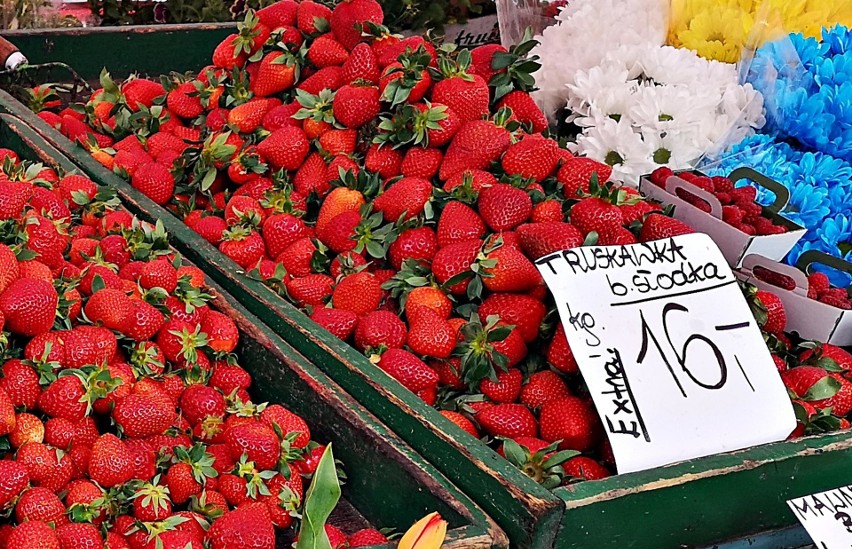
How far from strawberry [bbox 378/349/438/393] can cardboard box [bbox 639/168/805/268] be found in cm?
69

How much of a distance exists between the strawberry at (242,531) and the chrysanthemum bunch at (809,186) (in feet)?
5.18

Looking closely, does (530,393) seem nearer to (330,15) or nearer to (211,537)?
(211,537)

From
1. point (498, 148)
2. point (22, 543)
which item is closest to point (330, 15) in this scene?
point (498, 148)

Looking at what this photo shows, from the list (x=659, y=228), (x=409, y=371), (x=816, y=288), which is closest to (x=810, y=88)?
(x=816, y=288)

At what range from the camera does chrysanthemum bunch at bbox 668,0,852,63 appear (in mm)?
2807

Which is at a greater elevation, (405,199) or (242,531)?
(405,199)

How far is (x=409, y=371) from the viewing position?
1526mm

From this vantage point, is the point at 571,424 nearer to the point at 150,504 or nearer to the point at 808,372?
the point at 808,372

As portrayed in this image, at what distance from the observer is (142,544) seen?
1192 mm

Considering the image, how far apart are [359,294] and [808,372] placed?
0.78m

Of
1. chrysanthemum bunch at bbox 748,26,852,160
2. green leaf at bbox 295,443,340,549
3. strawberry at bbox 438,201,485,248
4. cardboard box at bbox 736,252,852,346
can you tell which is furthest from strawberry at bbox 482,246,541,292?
chrysanthemum bunch at bbox 748,26,852,160

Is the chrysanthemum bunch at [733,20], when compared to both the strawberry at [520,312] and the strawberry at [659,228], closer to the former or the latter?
the strawberry at [659,228]

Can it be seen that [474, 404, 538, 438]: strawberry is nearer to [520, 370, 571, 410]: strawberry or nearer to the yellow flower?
[520, 370, 571, 410]: strawberry

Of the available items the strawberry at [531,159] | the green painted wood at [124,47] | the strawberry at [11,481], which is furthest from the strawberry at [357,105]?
the green painted wood at [124,47]
